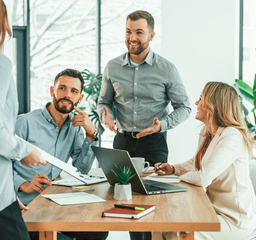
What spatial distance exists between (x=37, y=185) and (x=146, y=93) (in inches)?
49.5

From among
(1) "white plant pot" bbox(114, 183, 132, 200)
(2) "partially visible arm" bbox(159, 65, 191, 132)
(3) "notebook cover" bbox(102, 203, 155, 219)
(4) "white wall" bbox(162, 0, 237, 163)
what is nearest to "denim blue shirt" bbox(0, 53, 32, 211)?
(3) "notebook cover" bbox(102, 203, 155, 219)

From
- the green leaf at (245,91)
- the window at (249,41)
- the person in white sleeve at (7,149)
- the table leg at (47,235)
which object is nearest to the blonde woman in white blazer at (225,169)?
the table leg at (47,235)

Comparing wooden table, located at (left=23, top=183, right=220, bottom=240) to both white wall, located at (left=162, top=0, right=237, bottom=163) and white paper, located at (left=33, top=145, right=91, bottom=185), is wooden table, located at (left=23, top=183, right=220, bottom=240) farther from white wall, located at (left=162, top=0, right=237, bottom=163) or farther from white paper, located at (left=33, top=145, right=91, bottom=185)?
white wall, located at (left=162, top=0, right=237, bottom=163)

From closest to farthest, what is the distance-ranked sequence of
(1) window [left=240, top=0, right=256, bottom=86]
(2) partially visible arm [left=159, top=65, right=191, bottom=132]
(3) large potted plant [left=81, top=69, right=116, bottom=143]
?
(2) partially visible arm [left=159, top=65, right=191, bottom=132] < (3) large potted plant [left=81, top=69, right=116, bottom=143] < (1) window [left=240, top=0, right=256, bottom=86]

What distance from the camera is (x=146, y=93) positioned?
2984 millimetres

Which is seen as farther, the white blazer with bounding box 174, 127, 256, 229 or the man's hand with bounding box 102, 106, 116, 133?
the man's hand with bounding box 102, 106, 116, 133

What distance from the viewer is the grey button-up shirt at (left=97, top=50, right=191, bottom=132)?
2975 mm

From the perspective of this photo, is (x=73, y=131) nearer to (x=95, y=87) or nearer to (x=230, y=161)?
(x=230, y=161)

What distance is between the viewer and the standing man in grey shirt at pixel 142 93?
2882 millimetres

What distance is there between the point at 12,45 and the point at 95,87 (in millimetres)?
1482

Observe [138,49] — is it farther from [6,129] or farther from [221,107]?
[6,129]

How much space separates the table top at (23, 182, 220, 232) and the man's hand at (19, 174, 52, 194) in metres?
0.23

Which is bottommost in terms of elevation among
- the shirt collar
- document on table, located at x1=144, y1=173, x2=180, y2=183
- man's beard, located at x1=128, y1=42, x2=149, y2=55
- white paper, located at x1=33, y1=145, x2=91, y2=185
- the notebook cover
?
document on table, located at x1=144, y1=173, x2=180, y2=183

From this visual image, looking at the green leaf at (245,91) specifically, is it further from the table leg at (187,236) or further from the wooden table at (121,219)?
the table leg at (187,236)
